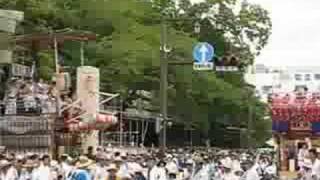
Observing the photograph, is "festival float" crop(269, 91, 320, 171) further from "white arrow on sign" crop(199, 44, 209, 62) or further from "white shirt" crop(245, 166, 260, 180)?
"white arrow on sign" crop(199, 44, 209, 62)

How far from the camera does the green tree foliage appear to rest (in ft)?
145

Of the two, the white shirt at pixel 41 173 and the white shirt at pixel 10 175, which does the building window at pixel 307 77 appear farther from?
the white shirt at pixel 10 175

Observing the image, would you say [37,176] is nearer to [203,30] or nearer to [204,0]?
[204,0]

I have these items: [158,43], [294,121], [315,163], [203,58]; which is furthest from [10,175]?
[158,43]

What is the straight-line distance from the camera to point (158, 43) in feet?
161

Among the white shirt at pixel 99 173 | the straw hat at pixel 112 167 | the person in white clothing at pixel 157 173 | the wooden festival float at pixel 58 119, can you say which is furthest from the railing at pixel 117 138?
the white shirt at pixel 99 173

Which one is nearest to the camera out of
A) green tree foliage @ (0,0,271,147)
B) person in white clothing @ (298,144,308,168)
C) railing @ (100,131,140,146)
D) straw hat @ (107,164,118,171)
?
person in white clothing @ (298,144,308,168)

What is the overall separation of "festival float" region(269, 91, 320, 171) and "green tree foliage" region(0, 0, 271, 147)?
61.6ft

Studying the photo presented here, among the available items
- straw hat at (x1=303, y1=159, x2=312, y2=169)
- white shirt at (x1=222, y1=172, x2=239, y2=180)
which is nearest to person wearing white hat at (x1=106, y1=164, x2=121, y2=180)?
white shirt at (x1=222, y1=172, x2=239, y2=180)

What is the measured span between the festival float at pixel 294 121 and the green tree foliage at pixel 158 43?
1877 centimetres

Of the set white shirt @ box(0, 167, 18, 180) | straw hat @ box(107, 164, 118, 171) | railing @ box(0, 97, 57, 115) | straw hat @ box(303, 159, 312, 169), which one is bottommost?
white shirt @ box(0, 167, 18, 180)

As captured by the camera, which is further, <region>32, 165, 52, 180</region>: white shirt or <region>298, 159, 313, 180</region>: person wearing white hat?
<region>32, 165, 52, 180</region>: white shirt

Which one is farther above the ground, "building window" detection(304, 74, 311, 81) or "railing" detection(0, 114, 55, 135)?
"building window" detection(304, 74, 311, 81)

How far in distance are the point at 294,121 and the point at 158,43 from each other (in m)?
28.2
